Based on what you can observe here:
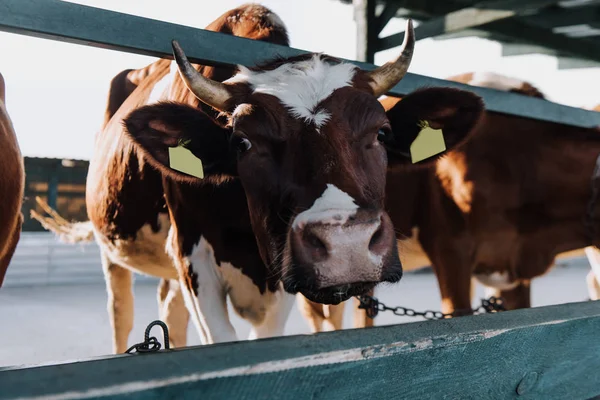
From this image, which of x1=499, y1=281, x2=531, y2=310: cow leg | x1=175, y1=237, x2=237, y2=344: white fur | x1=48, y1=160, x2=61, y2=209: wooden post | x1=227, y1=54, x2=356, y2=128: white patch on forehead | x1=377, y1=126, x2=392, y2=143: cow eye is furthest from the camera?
x1=48, y1=160, x2=61, y2=209: wooden post

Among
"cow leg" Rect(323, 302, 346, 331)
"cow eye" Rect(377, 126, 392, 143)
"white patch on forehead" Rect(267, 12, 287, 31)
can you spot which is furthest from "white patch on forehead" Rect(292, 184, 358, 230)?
"cow leg" Rect(323, 302, 346, 331)

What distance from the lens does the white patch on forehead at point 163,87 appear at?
2668mm

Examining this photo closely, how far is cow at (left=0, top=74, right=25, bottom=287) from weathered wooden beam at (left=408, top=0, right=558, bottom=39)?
2.77m

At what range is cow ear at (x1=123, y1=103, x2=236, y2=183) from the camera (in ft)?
6.09

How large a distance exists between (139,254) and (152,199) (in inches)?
18.9

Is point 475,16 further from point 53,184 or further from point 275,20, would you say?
point 53,184

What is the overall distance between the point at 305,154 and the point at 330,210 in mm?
271

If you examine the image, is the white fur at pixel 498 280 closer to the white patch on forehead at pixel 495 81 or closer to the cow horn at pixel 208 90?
the white patch on forehead at pixel 495 81

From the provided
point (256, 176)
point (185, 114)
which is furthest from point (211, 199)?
point (256, 176)

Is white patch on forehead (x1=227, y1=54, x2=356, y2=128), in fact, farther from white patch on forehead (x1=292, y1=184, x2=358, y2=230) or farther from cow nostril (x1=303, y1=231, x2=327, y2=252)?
cow nostril (x1=303, y1=231, x2=327, y2=252)

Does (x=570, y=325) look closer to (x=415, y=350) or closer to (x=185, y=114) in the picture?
(x=415, y=350)

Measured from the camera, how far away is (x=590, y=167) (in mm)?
3074

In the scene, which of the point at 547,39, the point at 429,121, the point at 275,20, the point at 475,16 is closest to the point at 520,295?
the point at 429,121

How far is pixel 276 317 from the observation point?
2.42 m
